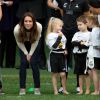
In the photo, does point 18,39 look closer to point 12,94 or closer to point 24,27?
point 24,27

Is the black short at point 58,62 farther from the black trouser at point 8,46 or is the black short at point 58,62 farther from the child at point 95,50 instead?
the black trouser at point 8,46

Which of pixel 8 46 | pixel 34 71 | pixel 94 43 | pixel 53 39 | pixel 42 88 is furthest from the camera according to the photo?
pixel 8 46

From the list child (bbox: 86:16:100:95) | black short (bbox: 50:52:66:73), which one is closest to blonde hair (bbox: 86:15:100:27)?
child (bbox: 86:16:100:95)

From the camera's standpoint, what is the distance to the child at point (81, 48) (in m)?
13.5

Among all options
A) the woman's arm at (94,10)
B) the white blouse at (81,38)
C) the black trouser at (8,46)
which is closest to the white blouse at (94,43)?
the white blouse at (81,38)

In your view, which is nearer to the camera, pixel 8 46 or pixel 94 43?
pixel 94 43

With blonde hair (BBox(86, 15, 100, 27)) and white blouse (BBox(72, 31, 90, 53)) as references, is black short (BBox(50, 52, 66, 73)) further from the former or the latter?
blonde hair (BBox(86, 15, 100, 27))

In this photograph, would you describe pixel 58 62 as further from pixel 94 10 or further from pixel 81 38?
pixel 94 10

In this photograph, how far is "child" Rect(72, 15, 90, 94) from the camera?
1353 cm

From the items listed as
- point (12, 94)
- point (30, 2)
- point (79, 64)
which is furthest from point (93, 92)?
point (30, 2)

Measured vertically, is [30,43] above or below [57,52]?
above

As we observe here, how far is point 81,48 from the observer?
13.5m

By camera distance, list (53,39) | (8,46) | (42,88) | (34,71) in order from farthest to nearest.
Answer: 1. (8,46)
2. (42,88)
3. (53,39)
4. (34,71)

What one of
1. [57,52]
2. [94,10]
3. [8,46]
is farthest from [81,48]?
[8,46]
